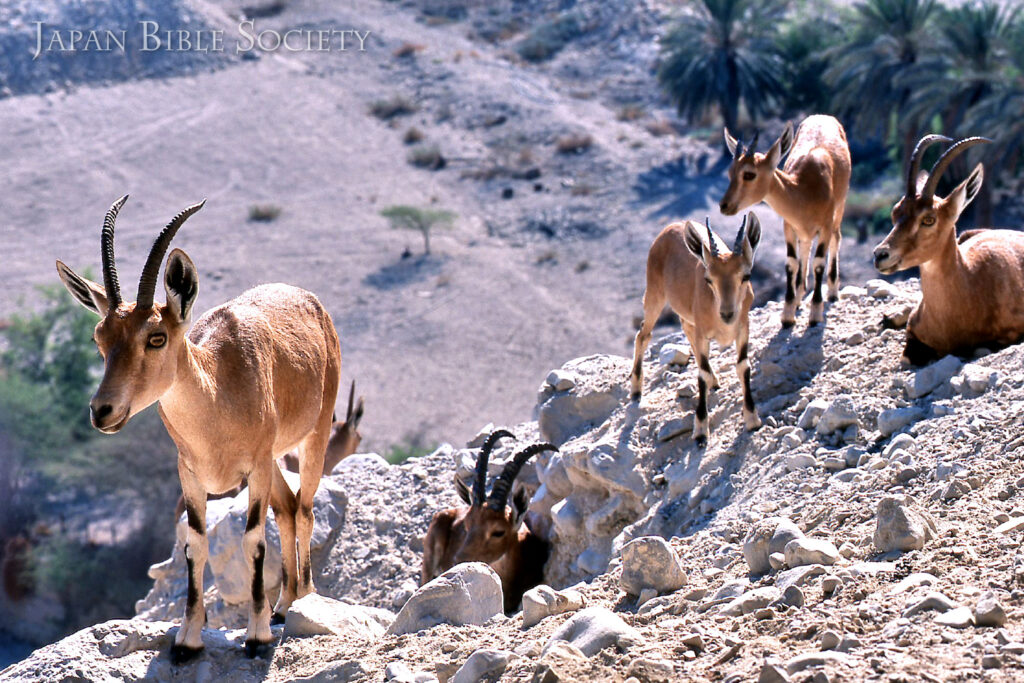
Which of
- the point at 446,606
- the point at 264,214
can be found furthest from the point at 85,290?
the point at 264,214

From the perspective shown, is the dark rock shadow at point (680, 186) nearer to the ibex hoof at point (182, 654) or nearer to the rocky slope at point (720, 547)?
the rocky slope at point (720, 547)

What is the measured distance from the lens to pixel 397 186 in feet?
157

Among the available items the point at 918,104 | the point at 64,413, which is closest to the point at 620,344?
the point at 918,104

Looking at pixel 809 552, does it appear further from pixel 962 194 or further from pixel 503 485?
pixel 962 194

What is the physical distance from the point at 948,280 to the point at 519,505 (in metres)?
3.76

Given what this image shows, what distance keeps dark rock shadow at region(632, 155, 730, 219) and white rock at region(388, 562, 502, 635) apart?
35867 mm

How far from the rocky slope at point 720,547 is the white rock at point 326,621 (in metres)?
0.01

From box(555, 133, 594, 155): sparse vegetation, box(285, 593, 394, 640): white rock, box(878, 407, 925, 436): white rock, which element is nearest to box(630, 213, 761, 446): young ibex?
box(878, 407, 925, 436): white rock

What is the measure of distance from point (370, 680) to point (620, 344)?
30878 millimetres

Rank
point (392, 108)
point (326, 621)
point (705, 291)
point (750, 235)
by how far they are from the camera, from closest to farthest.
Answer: point (326, 621) → point (750, 235) → point (705, 291) → point (392, 108)

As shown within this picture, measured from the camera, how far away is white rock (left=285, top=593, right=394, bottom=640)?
7.50 metres

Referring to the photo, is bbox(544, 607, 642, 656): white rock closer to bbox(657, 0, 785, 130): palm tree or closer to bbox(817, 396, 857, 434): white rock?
bbox(817, 396, 857, 434): white rock

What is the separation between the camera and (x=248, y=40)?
57.9 meters

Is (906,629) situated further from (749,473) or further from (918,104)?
Answer: (918,104)
